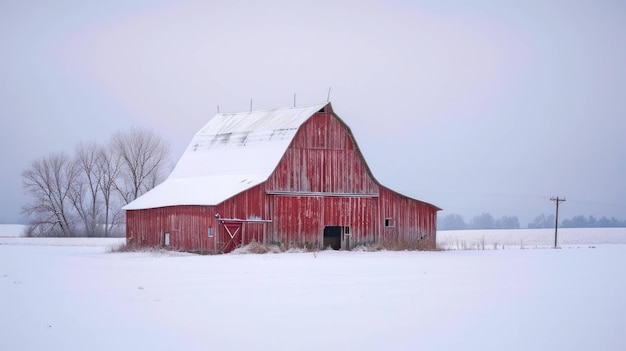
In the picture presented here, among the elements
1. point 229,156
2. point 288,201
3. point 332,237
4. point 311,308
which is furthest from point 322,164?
point 311,308

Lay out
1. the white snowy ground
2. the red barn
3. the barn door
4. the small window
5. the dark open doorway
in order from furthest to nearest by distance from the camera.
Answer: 1. the dark open doorway
2. the small window
3. the red barn
4. the barn door
5. the white snowy ground

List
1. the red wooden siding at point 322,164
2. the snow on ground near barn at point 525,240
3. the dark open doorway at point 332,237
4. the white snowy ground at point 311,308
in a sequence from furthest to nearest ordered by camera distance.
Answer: the snow on ground near barn at point 525,240
the dark open doorway at point 332,237
the red wooden siding at point 322,164
the white snowy ground at point 311,308

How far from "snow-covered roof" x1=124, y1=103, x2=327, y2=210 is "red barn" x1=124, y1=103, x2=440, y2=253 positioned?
79 millimetres

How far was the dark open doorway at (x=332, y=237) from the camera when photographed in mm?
46156

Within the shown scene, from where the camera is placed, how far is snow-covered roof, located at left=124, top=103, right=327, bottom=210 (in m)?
43.6

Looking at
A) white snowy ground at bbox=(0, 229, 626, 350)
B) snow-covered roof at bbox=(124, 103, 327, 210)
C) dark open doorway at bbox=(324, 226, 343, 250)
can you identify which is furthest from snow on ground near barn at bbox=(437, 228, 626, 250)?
white snowy ground at bbox=(0, 229, 626, 350)

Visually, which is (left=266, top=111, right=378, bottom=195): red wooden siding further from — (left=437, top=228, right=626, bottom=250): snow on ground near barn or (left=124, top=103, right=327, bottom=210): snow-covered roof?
(left=437, top=228, right=626, bottom=250): snow on ground near barn

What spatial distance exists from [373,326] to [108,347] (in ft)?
15.8

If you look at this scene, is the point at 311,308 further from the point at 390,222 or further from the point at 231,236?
the point at 390,222

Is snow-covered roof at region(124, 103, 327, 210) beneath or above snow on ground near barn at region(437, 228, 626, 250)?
above

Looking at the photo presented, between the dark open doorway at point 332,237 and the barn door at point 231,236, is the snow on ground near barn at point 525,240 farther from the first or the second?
the barn door at point 231,236

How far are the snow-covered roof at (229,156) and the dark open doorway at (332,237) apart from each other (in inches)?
204

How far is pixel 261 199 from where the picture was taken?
42.5m

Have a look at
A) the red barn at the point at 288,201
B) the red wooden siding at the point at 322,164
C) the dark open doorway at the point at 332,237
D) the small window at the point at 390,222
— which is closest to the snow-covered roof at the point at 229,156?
the red barn at the point at 288,201
